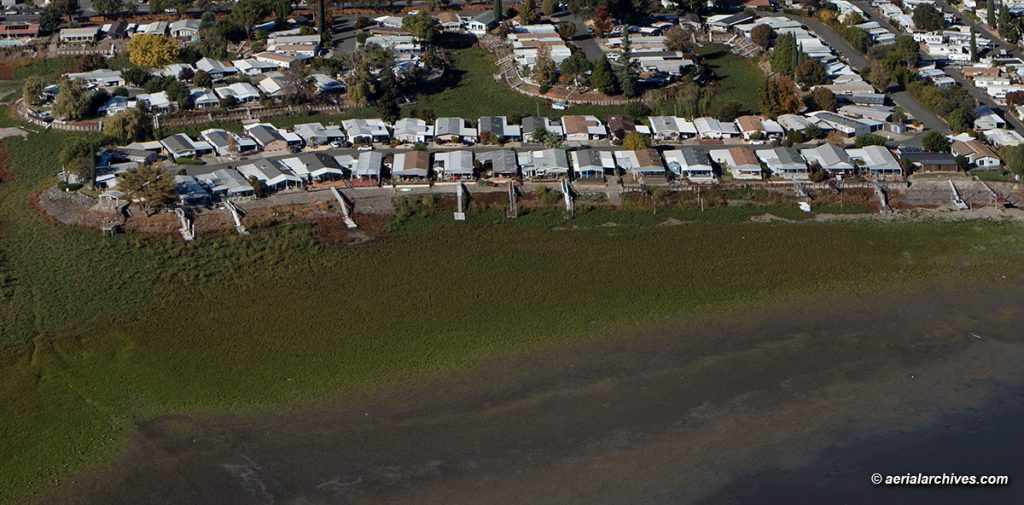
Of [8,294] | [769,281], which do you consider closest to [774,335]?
[769,281]

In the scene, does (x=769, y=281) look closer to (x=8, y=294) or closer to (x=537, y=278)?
(x=537, y=278)

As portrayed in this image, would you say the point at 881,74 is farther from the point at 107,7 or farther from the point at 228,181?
the point at 107,7

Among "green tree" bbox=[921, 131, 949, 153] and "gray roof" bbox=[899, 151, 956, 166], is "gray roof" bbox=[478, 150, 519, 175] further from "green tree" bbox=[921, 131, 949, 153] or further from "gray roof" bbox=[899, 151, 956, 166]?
"green tree" bbox=[921, 131, 949, 153]

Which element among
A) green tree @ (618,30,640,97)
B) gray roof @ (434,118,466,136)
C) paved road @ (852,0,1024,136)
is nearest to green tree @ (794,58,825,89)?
paved road @ (852,0,1024,136)

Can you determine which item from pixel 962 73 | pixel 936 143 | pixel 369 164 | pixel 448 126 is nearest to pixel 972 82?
pixel 962 73

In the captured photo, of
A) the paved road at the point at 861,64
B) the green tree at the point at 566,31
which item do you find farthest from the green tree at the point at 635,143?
the green tree at the point at 566,31

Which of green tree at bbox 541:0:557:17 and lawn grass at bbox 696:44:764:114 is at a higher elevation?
green tree at bbox 541:0:557:17

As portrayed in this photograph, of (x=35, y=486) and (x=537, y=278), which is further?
(x=537, y=278)
